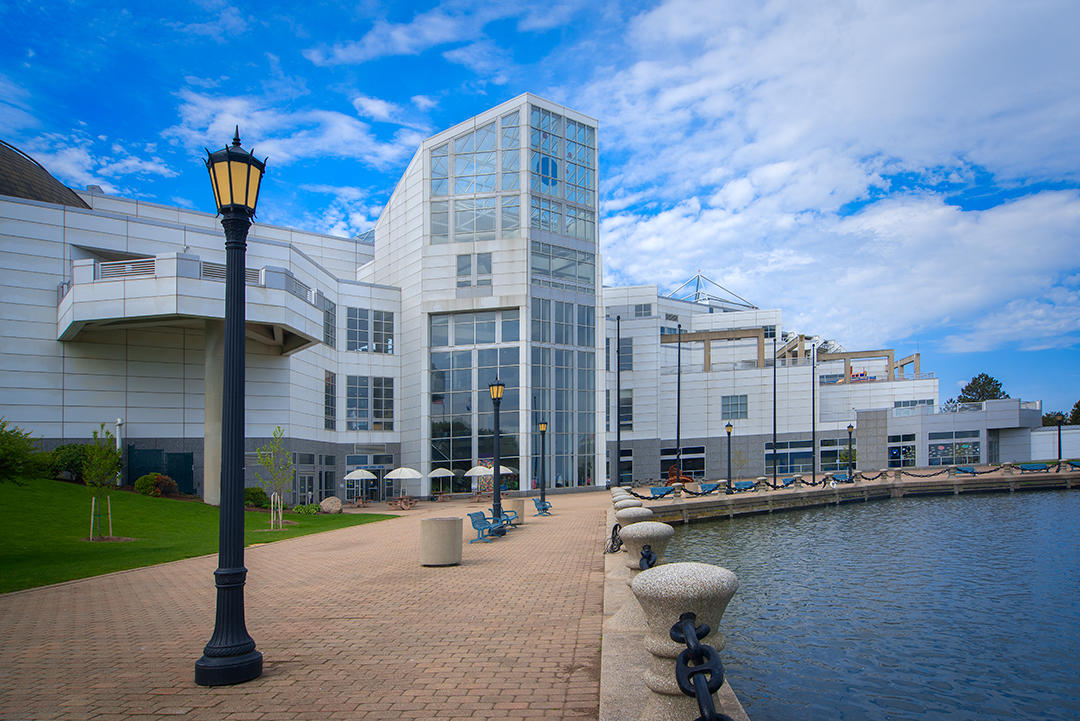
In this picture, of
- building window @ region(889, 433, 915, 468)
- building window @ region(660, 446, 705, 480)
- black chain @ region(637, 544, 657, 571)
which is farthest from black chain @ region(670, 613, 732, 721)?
building window @ region(889, 433, 915, 468)

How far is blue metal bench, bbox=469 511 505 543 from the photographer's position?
2006cm

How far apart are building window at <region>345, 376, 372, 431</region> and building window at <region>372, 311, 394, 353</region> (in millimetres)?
2505

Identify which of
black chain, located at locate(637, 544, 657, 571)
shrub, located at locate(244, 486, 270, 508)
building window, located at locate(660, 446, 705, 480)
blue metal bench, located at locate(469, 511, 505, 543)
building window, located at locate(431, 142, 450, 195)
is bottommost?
building window, located at locate(660, 446, 705, 480)

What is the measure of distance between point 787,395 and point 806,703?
202 feet

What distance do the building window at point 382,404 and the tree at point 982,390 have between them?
80274 millimetres

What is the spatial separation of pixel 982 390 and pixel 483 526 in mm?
100059

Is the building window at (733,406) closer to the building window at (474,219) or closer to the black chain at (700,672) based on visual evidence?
the building window at (474,219)

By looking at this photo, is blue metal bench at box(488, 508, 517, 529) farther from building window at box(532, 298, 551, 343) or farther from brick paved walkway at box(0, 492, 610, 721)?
building window at box(532, 298, 551, 343)

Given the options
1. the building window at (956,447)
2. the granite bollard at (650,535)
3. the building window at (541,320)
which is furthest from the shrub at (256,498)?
the building window at (956,447)

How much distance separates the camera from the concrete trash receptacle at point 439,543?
15.3 m

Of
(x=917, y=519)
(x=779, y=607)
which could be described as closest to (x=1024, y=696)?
(x=779, y=607)

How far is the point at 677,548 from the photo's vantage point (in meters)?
22.5

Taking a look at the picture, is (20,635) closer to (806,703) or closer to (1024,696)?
(806,703)

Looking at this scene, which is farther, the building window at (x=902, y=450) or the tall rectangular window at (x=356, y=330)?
the building window at (x=902, y=450)
